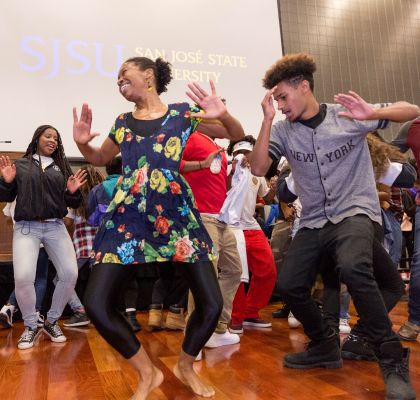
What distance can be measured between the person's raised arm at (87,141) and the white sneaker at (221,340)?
1384mm

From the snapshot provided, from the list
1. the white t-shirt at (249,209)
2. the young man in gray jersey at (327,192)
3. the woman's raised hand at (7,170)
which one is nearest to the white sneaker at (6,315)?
the woman's raised hand at (7,170)

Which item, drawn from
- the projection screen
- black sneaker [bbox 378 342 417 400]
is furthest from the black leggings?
the projection screen

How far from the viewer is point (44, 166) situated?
10.4 ft

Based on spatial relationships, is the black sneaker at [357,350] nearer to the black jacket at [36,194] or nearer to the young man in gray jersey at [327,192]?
the young man in gray jersey at [327,192]

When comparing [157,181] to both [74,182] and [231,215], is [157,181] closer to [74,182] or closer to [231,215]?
[231,215]

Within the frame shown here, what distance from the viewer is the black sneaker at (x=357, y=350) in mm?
2189

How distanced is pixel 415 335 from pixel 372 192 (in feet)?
4.14

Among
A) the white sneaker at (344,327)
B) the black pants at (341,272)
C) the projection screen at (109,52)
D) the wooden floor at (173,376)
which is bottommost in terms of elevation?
the white sneaker at (344,327)

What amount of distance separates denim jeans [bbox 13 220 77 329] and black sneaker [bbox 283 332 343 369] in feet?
5.85

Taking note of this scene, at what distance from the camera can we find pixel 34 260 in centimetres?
290

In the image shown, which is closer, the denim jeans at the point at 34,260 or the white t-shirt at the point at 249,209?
the denim jeans at the point at 34,260

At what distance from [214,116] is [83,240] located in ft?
8.22

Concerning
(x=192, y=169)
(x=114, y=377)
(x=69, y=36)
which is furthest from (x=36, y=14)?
(x=114, y=377)

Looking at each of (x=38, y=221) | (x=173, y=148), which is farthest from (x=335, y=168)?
(x=38, y=221)
